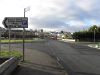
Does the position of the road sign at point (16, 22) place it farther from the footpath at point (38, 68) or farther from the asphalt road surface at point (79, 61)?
the asphalt road surface at point (79, 61)

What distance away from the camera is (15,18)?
25297mm

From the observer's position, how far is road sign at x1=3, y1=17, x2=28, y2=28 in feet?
81.2

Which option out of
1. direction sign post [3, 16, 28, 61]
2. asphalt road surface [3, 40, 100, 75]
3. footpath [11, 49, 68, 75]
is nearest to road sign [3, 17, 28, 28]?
direction sign post [3, 16, 28, 61]

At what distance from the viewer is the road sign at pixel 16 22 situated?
81.2 feet

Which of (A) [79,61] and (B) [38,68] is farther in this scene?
(A) [79,61]

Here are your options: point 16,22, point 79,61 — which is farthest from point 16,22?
point 79,61

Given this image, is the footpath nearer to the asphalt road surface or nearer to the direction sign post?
the asphalt road surface

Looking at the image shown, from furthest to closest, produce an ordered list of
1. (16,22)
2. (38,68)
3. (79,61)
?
(79,61), (16,22), (38,68)

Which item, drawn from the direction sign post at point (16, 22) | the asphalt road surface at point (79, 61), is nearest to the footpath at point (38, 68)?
the asphalt road surface at point (79, 61)

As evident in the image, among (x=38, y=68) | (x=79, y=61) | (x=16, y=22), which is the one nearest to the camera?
(x=38, y=68)

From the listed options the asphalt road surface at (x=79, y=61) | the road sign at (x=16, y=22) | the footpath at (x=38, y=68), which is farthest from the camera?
the road sign at (x=16, y=22)

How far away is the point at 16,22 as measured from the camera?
82.5 feet

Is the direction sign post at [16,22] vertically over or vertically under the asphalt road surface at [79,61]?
over

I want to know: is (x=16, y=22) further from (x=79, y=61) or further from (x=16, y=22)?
(x=79, y=61)
